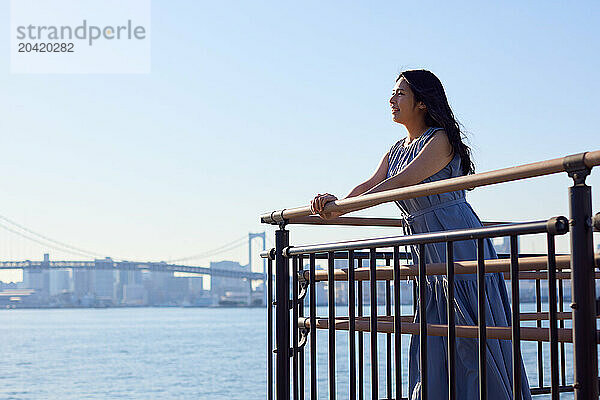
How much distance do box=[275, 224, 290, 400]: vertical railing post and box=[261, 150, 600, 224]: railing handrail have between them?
0.96ft

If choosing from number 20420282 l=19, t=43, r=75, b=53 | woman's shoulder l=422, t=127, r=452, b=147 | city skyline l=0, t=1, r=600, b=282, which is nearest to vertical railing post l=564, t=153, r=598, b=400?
woman's shoulder l=422, t=127, r=452, b=147

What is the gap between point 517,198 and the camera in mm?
31109

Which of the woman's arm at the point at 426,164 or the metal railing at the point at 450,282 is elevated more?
the woman's arm at the point at 426,164

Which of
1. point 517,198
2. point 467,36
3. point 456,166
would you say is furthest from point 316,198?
point 517,198

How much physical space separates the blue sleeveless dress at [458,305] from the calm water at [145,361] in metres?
12.6

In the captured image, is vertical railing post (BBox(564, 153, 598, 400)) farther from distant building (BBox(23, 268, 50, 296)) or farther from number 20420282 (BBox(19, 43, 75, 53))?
distant building (BBox(23, 268, 50, 296))

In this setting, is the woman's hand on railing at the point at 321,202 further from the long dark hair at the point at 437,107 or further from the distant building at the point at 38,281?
the distant building at the point at 38,281

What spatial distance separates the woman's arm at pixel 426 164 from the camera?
7.20ft

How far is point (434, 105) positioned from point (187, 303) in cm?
6602

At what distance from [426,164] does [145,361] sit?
34.8 metres

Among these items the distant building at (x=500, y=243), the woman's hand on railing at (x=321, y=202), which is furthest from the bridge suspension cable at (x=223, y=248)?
the woman's hand on railing at (x=321, y=202)

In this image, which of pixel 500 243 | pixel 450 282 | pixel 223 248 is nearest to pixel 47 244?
pixel 223 248

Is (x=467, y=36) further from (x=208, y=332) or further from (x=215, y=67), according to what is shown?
(x=208, y=332)

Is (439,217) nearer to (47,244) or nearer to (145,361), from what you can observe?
(145,361)
